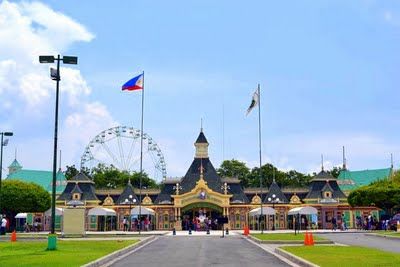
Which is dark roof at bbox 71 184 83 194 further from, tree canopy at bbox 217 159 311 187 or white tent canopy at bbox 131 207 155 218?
tree canopy at bbox 217 159 311 187

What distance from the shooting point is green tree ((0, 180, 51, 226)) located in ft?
238

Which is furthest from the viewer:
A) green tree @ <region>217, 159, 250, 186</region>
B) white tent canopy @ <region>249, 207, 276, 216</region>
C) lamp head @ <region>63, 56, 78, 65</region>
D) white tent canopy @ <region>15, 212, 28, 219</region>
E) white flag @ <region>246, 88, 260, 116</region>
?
green tree @ <region>217, 159, 250, 186</region>

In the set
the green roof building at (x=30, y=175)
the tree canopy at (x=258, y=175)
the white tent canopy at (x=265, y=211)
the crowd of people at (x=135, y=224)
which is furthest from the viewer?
the tree canopy at (x=258, y=175)

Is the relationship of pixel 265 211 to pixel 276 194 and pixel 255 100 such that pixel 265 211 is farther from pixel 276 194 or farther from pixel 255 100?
pixel 255 100

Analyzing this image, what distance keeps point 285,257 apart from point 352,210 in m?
57.1

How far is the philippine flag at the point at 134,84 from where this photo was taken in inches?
2377

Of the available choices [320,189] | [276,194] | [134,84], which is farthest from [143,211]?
[320,189]

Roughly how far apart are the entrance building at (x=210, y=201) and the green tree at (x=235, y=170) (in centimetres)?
4094

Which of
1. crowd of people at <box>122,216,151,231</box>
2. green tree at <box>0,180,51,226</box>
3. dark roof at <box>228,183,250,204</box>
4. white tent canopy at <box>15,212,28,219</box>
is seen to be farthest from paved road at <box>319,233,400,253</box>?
white tent canopy at <box>15,212,28,219</box>

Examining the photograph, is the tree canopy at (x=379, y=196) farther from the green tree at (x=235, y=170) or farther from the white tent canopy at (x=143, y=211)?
the green tree at (x=235, y=170)

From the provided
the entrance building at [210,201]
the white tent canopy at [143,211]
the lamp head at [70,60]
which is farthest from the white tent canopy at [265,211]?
the lamp head at [70,60]

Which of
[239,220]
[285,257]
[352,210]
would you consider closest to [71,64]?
[285,257]

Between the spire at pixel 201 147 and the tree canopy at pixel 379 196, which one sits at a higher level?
the spire at pixel 201 147

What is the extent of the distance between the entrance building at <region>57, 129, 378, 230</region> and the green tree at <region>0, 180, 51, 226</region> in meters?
6.00
